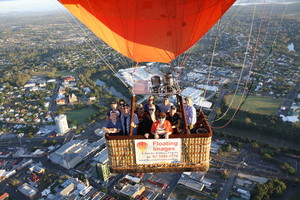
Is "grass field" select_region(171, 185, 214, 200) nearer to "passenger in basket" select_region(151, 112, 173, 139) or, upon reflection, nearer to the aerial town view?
the aerial town view

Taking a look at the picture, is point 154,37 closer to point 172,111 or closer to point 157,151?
point 172,111

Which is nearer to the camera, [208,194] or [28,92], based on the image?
[208,194]

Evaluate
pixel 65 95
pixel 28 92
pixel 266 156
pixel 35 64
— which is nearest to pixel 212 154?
pixel 266 156

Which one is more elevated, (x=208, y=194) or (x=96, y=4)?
(x=96, y=4)

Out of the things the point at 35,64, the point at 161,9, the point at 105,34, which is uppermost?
the point at 161,9

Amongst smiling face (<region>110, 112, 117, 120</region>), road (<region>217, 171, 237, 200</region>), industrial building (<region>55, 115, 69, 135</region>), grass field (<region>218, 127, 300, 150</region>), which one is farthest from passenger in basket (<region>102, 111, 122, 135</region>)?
industrial building (<region>55, 115, 69, 135</region>)

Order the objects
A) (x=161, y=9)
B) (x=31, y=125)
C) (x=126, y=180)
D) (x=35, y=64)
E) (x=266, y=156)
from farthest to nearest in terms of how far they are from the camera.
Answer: (x=35, y=64) < (x=31, y=125) < (x=266, y=156) < (x=126, y=180) < (x=161, y=9)

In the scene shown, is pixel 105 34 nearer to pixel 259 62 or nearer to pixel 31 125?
pixel 31 125

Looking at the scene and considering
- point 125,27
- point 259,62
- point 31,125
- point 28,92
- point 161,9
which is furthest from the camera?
point 259,62

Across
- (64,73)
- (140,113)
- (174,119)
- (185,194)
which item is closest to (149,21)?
(140,113)
